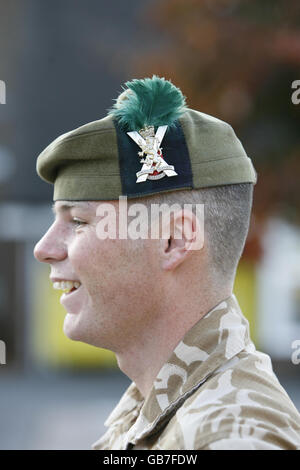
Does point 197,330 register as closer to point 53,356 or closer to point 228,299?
point 228,299

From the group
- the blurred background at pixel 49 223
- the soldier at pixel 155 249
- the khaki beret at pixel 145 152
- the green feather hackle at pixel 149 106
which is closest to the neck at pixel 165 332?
the soldier at pixel 155 249

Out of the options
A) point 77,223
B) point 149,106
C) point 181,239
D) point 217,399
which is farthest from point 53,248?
point 217,399

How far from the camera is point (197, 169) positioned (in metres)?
1.93

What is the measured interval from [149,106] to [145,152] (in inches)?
5.7

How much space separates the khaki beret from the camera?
1914 millimetres

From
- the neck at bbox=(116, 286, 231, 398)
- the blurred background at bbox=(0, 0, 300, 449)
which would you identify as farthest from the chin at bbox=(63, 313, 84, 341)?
the blurred background at bbox=(0, 0, 300, 449)

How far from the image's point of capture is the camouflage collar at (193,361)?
182 centimetres

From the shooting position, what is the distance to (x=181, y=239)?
1.93 m

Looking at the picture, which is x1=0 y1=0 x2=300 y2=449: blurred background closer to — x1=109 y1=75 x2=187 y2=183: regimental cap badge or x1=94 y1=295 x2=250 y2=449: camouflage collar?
x1=109 y1=75 x2=187 y2=183: regimental cap badge

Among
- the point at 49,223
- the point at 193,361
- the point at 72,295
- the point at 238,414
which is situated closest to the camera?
the point at 238,414

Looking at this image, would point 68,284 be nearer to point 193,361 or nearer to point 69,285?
point 69,285

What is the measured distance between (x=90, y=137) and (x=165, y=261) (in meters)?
0.35

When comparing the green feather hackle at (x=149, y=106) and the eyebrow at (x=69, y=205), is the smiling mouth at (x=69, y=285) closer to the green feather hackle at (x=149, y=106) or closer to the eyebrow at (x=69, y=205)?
the eyebrow at (x=69, y=205)
